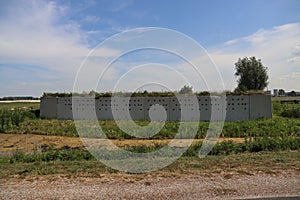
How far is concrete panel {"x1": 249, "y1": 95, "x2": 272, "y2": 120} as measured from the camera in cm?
1827

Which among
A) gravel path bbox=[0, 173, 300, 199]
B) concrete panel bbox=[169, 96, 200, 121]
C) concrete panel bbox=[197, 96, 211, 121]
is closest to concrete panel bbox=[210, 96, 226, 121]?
concrete panel bbox=[197, 96, 211, 121]

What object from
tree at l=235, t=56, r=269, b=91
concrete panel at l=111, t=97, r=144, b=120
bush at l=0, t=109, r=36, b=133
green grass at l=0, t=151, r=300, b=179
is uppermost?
tree at l=235, t=56, r=269, b=91

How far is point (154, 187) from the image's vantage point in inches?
202

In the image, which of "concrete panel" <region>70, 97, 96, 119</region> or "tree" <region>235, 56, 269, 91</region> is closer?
"concrete panel" <region>70, 97, 96, 119</region>

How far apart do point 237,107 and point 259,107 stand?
1503mm

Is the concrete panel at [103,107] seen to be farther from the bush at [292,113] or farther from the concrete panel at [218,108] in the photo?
the bush at [292,113]

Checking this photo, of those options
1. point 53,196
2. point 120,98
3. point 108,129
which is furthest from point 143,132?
point 53,196

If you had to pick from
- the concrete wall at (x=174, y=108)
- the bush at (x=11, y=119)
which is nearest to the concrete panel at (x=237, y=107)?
the concrete wall at (x=174, y=108)

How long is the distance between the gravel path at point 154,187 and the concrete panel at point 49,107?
1616 centimetres

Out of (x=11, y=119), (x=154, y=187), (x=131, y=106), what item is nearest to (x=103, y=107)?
(x=131, y=106)

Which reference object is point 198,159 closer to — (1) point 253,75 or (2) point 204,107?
(2) point 204,107

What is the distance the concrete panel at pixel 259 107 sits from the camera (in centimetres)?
1827

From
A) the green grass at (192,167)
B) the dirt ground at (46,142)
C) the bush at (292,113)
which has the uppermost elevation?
the bush at (292,113)

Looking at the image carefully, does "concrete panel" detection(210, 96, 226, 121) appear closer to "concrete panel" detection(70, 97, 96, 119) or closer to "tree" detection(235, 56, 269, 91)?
"concrete panel" detection(70, 97, 96, 119)
